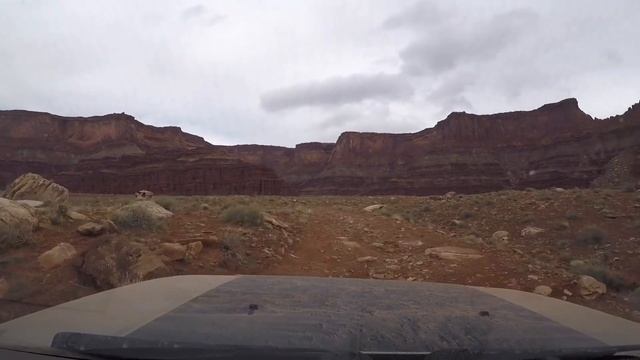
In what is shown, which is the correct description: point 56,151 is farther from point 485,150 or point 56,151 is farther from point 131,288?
point 131,288

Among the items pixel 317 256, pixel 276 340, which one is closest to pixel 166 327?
pixel 276 340

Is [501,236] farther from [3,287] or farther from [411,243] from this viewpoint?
[3,287]

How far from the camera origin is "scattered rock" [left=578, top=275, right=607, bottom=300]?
8.24 m

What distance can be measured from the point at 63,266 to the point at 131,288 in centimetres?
444

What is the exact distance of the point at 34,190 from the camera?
19156 mm

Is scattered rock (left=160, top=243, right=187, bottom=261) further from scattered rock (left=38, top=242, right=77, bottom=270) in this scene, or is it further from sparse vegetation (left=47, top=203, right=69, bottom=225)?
sparse vegetation (left=47, top=203, right=69, bottom=225)

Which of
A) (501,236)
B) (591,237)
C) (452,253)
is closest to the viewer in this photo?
(452,253)

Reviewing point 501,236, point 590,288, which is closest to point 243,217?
point 590,288

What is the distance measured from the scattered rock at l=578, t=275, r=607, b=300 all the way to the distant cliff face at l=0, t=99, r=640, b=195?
51.1 metres

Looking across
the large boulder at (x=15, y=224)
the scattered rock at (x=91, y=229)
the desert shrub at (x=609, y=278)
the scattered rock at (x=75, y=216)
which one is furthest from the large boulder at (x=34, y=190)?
the desert shrub at (x=609, y=278)

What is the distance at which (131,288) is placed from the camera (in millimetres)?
3289

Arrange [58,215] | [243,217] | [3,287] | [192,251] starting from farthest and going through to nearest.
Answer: [243,217] → [58,215] → [192,251] → [3,287]

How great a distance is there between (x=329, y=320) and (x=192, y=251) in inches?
268

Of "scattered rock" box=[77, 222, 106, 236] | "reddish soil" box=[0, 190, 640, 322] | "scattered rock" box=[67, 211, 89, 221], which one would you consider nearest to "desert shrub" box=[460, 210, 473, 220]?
"reddish soil" box=[0, 190, 640, 322]
